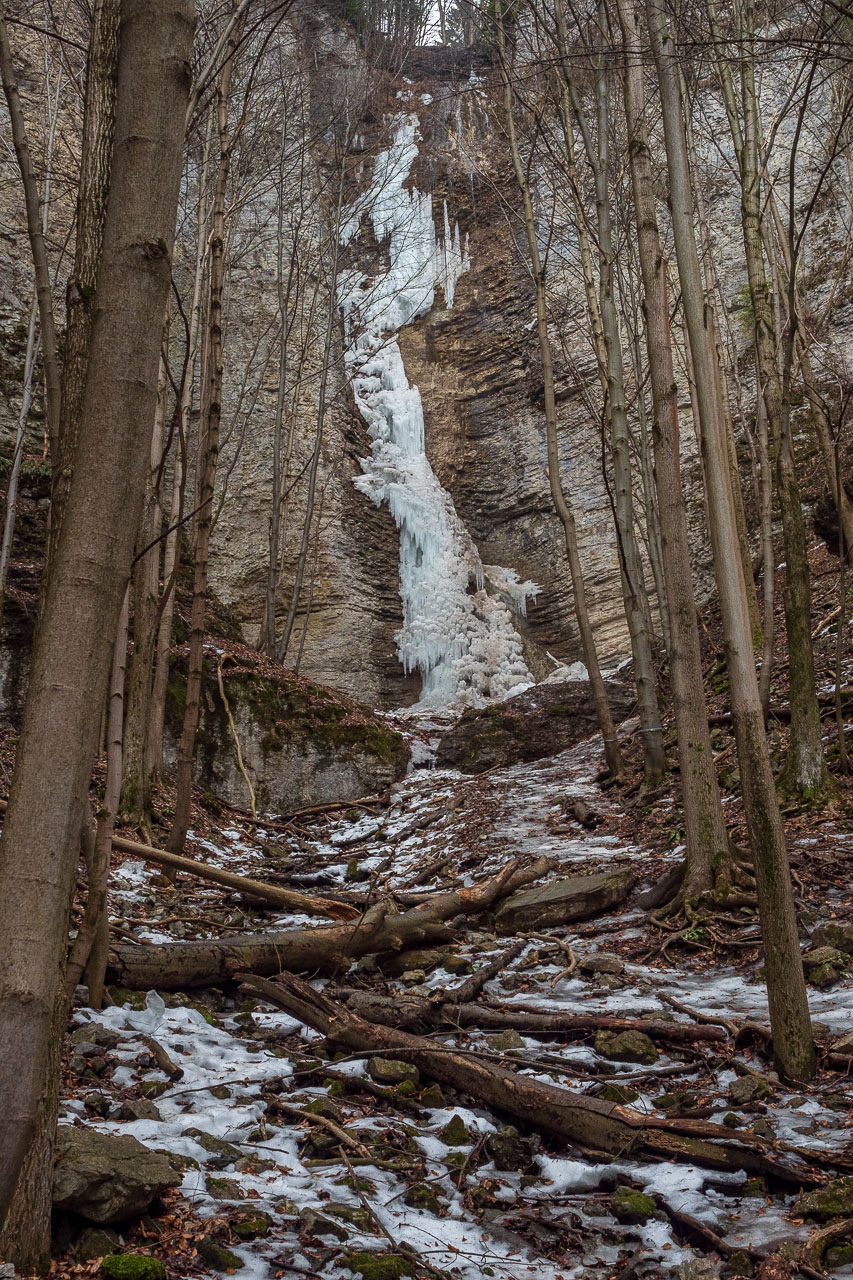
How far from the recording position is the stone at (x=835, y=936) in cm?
392

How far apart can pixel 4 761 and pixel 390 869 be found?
11.1ft

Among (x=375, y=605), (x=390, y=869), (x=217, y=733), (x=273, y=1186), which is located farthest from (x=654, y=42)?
(x=375, y=605)

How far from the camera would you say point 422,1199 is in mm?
2303

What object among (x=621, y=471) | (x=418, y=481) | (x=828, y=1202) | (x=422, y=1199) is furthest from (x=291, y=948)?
(x=418, y=481)

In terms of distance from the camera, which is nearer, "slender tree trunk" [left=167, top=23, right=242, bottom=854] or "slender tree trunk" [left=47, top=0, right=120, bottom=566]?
"slender tree trunk" [left=47, top=0, right=120, bottom=566]

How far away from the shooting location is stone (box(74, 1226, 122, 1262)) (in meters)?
1.76

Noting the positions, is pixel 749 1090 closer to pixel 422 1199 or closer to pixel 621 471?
pixel 422 1199

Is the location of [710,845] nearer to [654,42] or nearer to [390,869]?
[390,869]

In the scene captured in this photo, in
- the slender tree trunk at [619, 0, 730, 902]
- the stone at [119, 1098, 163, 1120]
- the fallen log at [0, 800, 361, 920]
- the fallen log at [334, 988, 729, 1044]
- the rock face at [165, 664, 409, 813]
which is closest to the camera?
the stone at [119, 1098, 163, 1120]

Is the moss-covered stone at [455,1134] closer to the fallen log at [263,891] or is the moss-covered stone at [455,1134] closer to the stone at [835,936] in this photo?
the fallen log at [263,891]

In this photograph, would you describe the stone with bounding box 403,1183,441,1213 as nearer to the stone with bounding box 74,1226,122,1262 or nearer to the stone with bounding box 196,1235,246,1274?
the stone with bounding box 196,1235,246,1274

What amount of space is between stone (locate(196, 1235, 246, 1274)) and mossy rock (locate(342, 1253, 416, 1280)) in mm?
→ 256

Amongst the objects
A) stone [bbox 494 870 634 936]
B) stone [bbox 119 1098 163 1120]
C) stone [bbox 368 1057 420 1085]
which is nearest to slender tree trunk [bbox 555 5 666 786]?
stone [bbox 494 870 634 936]

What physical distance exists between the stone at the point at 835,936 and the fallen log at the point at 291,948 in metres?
2.16
